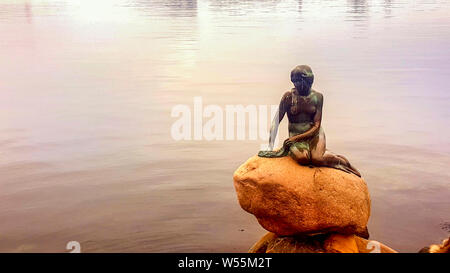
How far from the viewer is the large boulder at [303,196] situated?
1006 centimetres

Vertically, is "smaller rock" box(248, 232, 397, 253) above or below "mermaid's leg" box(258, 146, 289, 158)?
below

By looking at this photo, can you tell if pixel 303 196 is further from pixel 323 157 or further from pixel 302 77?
pixel 302 77

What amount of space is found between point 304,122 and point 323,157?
71cm

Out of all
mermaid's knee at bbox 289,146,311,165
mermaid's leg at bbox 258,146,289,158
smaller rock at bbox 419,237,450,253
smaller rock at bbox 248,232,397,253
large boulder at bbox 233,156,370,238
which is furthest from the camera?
smaller rock at bbox 248,232,397,253

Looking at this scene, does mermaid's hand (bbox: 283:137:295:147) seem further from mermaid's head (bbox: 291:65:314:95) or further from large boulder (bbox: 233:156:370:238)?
mermaid's head (bbox: 291:65:314:95)

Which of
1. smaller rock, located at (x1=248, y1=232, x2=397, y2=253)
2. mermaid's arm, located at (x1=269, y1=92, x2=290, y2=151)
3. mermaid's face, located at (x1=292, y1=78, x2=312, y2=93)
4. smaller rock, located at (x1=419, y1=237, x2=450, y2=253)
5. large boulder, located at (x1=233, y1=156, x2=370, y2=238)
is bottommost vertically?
smaller rock, located at (x1=248, y1=232, x2=397, y2=253)

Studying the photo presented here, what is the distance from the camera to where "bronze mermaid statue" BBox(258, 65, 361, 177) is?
10.1 m

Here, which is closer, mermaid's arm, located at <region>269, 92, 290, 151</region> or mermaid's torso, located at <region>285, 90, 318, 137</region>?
mermaid's torso, located at <region>285, 90, 318, 137</region>

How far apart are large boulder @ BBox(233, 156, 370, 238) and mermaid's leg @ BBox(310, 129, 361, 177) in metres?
0.11

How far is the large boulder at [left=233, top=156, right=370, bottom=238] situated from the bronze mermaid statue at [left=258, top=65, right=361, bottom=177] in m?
0.17

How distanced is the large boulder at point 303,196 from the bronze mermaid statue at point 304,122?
0.55 feet

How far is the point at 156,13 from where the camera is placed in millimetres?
75000

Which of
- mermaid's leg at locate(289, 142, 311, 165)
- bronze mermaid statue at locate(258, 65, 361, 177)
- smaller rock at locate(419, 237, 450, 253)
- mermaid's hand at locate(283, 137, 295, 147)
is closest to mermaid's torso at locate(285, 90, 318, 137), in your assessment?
bronze mermaid statue at locate(258, 65, 361, 177)

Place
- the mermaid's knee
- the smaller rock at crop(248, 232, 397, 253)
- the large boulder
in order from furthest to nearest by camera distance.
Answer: the smaller rock at crop(248, 232, 397, 253) < the mermaid's knee < the large boulder
